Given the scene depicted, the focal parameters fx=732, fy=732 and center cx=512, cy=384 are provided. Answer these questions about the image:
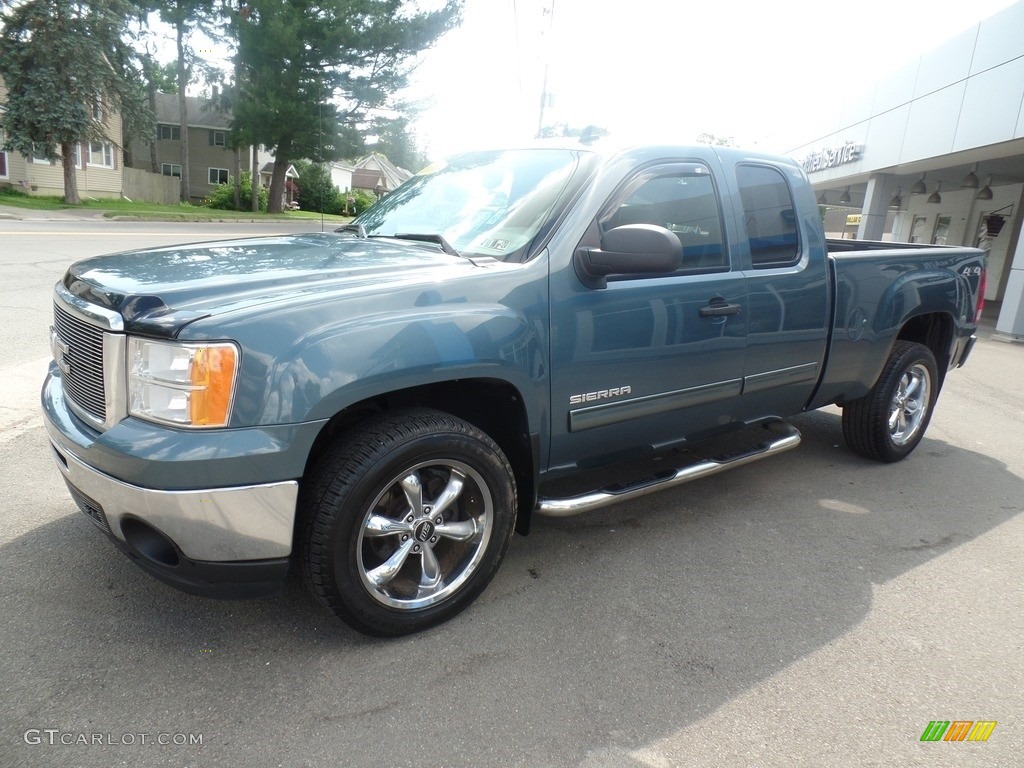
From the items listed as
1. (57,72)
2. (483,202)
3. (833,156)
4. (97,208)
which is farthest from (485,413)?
(57,72)

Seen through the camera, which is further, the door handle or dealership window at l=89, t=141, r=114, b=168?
dealership window at l=89, t=141, r=114, b=168

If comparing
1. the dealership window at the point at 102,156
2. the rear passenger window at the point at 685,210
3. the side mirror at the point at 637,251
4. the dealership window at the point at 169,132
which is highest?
the dealership window at the point at 169,132

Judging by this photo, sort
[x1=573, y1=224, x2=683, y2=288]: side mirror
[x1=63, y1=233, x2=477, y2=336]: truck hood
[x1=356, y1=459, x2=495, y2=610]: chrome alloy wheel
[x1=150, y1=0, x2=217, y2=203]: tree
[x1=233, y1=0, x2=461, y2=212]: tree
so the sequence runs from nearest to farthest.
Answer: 1. [x1=63, y1=233, x2=477, y2=336]: truck hood
2. [x1=356, y1=459, x2=495, y2=610]: chrome alloy wheel
3. [x1=573, y1=224, x2=683, y2=288]: side mirror
4. [x1=233, y1=0, x2=461, y2=212]: tree
5. [x1=150, y1=0, x2=217, y2=203]: tree

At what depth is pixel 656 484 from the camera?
3434 mm

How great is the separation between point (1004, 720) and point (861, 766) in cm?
65

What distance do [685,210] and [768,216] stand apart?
65 centimetres

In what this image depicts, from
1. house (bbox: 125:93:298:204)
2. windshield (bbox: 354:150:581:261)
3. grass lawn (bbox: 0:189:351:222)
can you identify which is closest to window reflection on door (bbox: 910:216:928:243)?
grass lawn (bbox: 0:189:351:222)

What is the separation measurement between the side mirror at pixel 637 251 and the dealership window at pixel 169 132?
2176 inches

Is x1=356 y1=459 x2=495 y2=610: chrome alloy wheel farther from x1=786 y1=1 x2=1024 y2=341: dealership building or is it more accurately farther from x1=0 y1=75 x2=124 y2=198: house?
x1=0 y1=75 x2=124 y2=198: house

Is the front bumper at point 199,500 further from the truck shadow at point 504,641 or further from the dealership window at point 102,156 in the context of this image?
the dealership window at point 102,156

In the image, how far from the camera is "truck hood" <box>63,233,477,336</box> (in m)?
2.31

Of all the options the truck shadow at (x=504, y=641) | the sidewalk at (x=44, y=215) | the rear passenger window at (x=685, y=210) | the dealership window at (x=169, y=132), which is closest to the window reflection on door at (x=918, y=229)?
the truck shadow at (x=504, y=641)

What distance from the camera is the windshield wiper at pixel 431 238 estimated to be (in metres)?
3.13

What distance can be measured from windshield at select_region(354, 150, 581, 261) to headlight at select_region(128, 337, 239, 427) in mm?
1244
